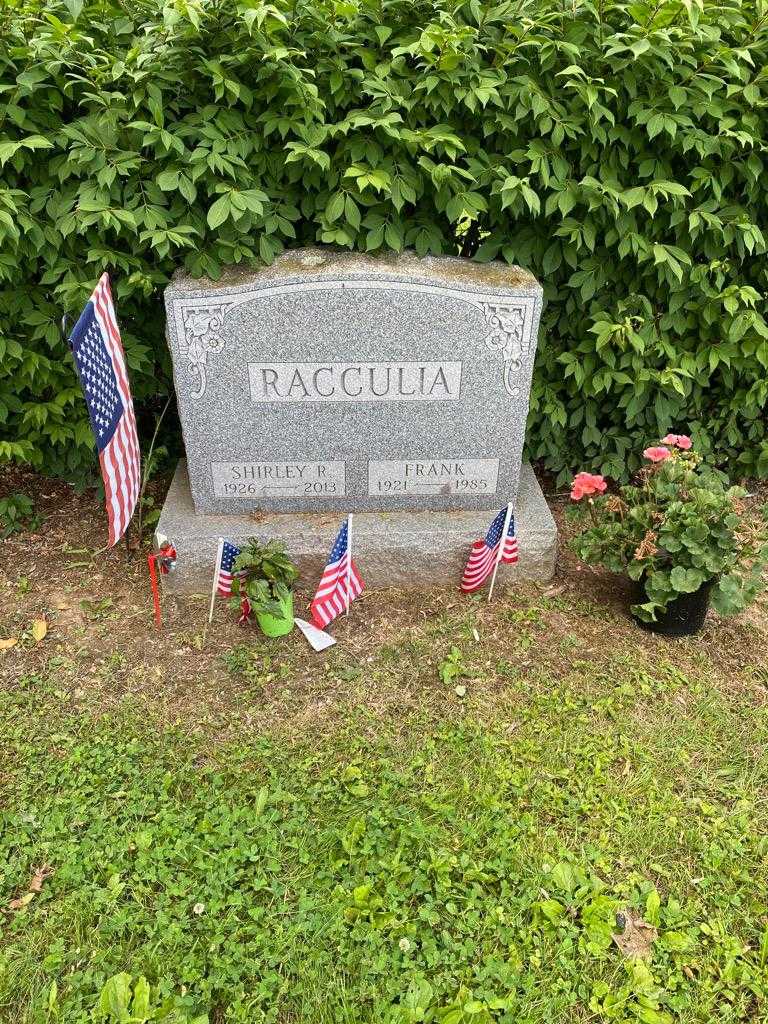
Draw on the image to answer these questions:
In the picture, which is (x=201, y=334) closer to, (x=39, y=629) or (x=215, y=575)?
(x=215, y=575)

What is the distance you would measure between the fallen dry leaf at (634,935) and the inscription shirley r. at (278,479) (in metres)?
2.19

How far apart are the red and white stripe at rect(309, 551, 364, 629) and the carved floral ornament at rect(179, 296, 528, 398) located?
1.02 m

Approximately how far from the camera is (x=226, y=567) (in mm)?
3467

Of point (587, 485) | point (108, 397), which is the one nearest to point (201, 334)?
point (108, 397)

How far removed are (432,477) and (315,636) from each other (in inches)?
38.5

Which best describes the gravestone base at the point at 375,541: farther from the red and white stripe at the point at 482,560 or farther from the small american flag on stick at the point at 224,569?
the small american flag on stick at the point at 224,569

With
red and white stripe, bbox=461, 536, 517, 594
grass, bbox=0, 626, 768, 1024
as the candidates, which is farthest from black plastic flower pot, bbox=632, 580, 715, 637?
red and white stripe, bbox=461, 536, 517, 594

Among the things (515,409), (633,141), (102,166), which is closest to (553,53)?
(633,141)

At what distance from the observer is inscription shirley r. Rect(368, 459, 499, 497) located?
3818 mm

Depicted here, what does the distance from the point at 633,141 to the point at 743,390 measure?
1436 millimetres

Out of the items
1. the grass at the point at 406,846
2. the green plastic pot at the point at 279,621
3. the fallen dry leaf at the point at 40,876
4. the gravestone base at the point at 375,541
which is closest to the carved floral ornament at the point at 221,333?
the gravestone base at the point at 375,541

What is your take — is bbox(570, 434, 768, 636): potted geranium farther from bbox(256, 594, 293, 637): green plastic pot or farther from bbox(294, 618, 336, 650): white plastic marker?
bbox(256, 594, 293, 637): green plastic pot

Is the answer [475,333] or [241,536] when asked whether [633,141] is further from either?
[241,536]

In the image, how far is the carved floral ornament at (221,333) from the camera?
3.43 metres
